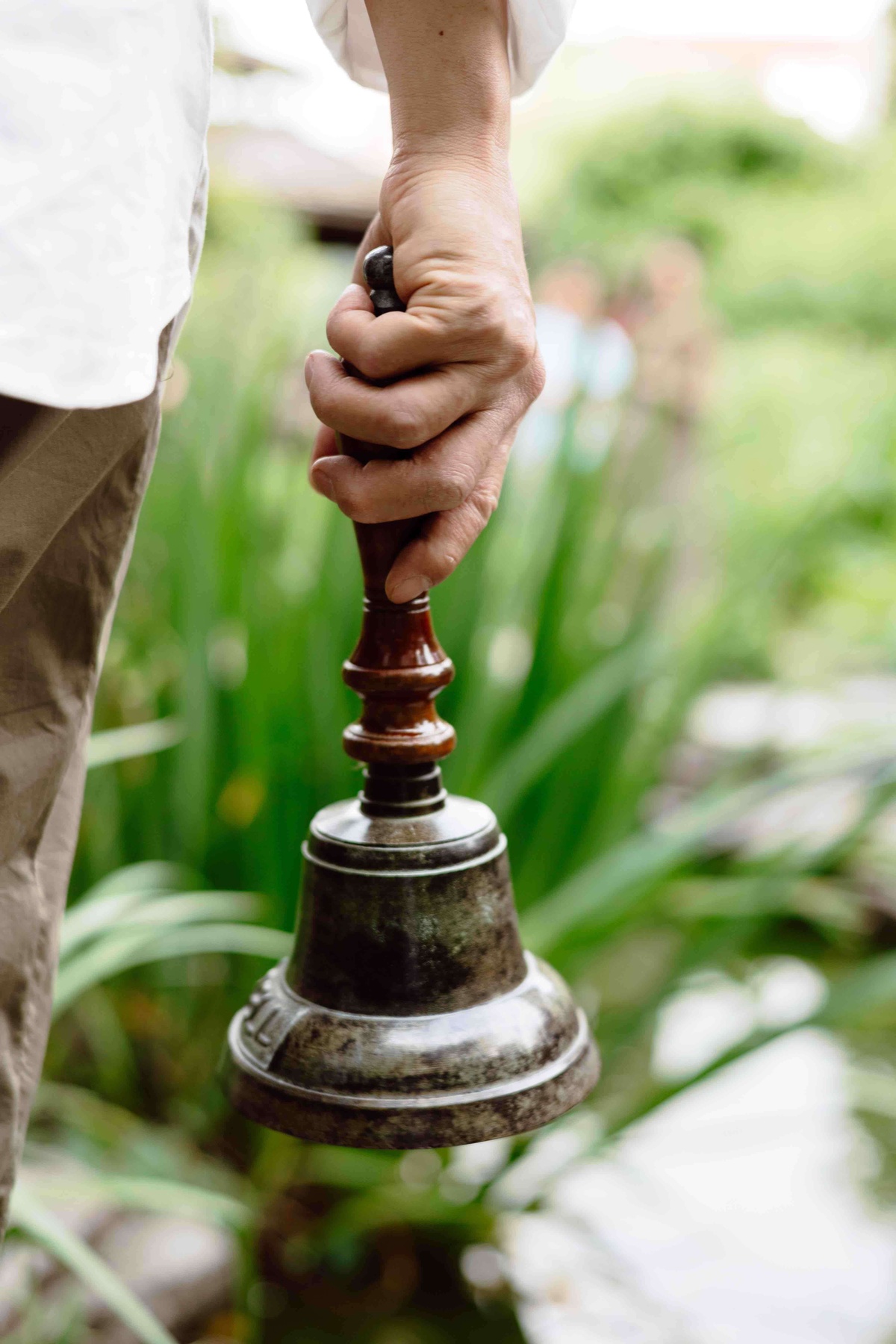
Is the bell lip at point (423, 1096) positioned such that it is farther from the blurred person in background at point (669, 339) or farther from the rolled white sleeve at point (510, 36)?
the blurred person in background at point (669, 339)

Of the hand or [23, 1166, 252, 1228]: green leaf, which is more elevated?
the hand

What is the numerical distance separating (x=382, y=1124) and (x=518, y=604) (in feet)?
5.09

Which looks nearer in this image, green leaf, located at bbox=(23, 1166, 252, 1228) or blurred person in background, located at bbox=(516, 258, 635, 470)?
green leaf, located at bbox=(23, 1166, 252, 1228)

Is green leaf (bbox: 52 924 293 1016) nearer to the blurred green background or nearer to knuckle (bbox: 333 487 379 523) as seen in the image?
the blurred green background

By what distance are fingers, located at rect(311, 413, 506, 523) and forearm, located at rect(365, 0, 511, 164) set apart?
0.50 ft

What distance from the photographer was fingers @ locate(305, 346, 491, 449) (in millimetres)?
621

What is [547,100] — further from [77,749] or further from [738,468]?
[77,749]

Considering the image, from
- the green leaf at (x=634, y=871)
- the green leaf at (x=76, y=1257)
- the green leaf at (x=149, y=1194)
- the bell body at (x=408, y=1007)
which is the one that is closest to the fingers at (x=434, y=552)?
the bell body at (x=408, y=1007)

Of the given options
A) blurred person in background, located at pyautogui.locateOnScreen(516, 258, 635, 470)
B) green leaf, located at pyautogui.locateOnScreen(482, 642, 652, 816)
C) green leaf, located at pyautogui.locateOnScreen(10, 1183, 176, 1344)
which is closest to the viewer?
green leaf, located at pyautogui.locateOnScreen(10, 1183, 176, 1344)

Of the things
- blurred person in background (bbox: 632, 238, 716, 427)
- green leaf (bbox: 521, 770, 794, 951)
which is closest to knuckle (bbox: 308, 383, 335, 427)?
green leaf (bbox: 521, 770, 794, 951)

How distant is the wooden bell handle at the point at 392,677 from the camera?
697 mm

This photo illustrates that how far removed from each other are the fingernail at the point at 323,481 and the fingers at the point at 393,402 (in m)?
0.02

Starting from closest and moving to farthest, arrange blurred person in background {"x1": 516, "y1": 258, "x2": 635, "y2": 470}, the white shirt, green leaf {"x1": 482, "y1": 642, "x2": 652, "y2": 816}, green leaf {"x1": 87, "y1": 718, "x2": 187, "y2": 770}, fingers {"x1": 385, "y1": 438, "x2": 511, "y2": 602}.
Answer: the white shirt
fingers {"x1": 385, "y1": 438, "x2": 511, "y2": 602}
green leaf {"x1": 87, "y1": 718, "x2": 187, "y2": 770}
green leaf {"x1": 482, "y1": 642, "x2": 652, "y2": 816}
blurred person in background {"x1": 516, "y1": 258, "x2": 635, "y2": 470}

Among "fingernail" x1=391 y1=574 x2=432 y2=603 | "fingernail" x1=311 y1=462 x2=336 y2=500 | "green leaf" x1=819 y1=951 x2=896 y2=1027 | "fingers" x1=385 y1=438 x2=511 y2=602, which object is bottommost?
"green leaf" x1=819 y1=951 x2=896 y2=1027
